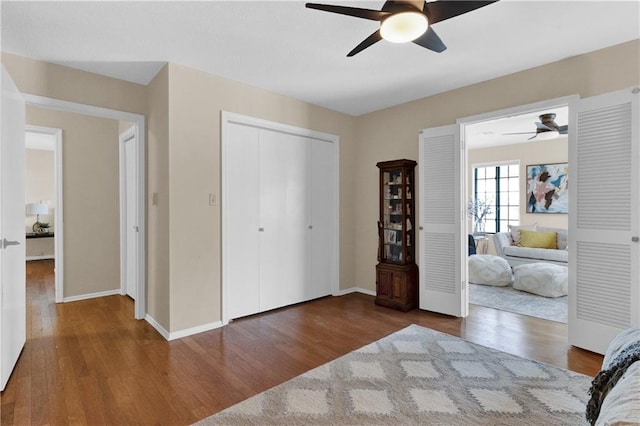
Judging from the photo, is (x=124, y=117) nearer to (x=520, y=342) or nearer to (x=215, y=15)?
(x=215, y=15)

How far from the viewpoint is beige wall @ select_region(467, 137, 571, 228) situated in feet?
21.5

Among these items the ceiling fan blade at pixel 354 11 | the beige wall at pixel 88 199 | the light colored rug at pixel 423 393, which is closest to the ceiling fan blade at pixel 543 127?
the light colored rug at pixel 423 393

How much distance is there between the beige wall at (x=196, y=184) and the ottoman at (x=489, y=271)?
3.79m

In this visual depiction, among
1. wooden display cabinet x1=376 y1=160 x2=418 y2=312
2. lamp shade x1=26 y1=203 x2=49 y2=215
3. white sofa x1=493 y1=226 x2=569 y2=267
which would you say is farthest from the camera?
lamp shade x1=26 y1=203 x2=49 y2=215

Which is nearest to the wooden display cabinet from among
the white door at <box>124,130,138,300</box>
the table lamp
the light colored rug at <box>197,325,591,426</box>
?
the light colored rug at <box>197,325,591,426</box>

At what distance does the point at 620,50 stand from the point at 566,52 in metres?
0.37

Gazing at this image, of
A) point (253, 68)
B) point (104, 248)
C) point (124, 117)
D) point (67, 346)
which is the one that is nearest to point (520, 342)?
point (253, 68)

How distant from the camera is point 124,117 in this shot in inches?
139

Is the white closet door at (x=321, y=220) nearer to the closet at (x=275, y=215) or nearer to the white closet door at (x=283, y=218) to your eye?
the closet at (x=275, y=215)

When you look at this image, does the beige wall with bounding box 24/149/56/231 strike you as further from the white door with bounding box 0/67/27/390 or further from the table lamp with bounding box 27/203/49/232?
the white door with bounding box 0/67/27/390

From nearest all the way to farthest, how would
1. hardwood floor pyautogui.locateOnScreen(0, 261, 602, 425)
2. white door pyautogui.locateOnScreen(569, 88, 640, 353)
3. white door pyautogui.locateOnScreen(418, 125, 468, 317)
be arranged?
hardwood floor pyautogui.locateOnScreen(0, 261, 602, 425) → white door pyautogui.locateOnScreen(569, 88, 640, 353) → white door pyautogui.locateOnScreen(418, 125, 468, 317)

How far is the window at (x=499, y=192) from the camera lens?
728 cm

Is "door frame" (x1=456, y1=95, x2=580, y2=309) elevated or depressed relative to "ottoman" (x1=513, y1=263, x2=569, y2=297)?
elevated

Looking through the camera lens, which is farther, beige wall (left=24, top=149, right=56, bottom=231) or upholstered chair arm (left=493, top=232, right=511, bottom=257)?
beige wall (left=24, top=149, right=56, bottom=231)
